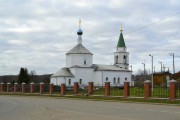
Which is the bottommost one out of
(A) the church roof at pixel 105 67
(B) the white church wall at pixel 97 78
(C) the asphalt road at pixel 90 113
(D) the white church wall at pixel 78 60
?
(C) the asphalt road at pixel 90 113

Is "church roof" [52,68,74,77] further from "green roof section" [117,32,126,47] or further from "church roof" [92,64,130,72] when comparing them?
"green roof section" [117,32,126,47]

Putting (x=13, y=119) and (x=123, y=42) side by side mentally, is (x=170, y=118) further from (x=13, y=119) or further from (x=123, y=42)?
(x=123, y=42)

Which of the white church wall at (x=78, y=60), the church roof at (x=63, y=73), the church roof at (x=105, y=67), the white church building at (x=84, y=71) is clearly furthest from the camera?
the church roof at (x=105, y=67)

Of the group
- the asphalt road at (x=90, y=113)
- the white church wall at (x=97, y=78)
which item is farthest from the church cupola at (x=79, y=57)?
the asphalt road at (x=90, y=113)

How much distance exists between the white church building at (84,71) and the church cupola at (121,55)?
29cm

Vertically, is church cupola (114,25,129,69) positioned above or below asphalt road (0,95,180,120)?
above

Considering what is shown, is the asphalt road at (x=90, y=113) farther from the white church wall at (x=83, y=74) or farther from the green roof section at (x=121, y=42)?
the green roof section at (x=121, y=42)

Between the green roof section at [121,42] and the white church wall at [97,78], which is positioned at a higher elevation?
the green roof section at [121,42]

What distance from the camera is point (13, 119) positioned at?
16.0 m

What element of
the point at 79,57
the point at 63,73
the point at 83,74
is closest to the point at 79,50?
the point at 79,57

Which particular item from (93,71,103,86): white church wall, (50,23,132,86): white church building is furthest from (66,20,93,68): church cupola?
(93,71,103,86): white church wall

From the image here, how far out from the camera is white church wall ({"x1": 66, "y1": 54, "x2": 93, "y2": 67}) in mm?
87625

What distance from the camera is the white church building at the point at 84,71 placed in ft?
283

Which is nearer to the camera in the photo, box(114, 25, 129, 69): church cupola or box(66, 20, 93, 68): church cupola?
box(66, 20, 93, 68): church cupola
